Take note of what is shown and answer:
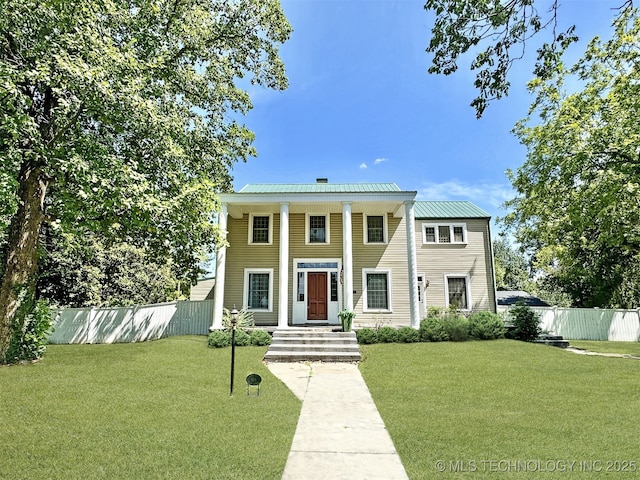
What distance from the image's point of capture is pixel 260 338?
39.4 ft

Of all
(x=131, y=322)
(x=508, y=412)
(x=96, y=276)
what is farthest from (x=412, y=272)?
(x=96, y=276)

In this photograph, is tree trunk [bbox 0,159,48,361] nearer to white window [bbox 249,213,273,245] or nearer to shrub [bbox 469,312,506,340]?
white window [bbox 249,213,273,245]

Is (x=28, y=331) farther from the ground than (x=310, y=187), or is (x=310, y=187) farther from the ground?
(x=310, y=187)

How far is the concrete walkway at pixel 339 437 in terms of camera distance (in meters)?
3.40

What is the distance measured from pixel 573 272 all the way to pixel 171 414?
814 inches

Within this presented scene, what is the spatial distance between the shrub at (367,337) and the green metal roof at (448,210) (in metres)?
6.84

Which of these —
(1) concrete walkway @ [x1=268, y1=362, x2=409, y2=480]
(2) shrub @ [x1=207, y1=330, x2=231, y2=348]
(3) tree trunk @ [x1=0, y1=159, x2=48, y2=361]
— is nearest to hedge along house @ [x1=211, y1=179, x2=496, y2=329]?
(2) shrub @ [x1=207, y1=330, x2=231, y2=348]

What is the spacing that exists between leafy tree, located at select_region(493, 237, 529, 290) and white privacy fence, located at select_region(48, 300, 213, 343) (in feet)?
124

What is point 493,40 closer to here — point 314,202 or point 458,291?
point 314,202

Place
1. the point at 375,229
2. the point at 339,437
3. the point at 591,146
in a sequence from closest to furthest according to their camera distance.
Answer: the point at 339,437 → the point at 591,146 → the point at 375,229

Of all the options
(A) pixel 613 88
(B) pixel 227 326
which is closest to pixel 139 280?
(B) pixel 227 326

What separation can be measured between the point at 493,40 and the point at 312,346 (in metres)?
9.19

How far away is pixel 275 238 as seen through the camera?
15.4 metres

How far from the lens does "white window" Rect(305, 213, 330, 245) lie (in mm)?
15492
